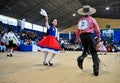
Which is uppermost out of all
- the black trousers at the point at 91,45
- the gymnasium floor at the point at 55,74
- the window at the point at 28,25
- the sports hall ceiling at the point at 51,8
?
the sports hall ceiling at the point at 51,8

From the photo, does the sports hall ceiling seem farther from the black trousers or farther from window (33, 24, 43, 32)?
the black trousers

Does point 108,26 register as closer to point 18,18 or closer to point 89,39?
point 18,18

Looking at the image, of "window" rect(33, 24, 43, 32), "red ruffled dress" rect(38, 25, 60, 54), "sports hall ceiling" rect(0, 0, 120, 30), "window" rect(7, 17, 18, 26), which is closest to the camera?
"red ruffled dress" rect(38, 25, 60, 54)

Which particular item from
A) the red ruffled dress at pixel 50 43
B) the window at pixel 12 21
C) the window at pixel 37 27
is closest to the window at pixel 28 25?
the window at pixel 37 27

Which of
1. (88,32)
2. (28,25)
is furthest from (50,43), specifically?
(28,25)

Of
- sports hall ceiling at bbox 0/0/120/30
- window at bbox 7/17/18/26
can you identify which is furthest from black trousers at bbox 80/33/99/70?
window at bbox 7/17/18/26

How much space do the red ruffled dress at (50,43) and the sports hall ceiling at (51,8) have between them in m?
12.9

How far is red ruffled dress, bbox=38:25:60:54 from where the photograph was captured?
5027 mm

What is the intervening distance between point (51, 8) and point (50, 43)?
1654 cm

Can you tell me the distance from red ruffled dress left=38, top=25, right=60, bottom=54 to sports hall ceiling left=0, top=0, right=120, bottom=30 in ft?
42.2

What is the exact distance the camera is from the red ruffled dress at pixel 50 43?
198 inches

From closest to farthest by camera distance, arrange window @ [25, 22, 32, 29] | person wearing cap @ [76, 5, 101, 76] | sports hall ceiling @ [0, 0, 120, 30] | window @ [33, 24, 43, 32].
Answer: person wearing cap @ [76, 5, 101, 76] → sports hall ceiling @ [0, 0, 120, 30] → window @ [25, 22, 32, 29] → window @ [33, 24, 43, 32]

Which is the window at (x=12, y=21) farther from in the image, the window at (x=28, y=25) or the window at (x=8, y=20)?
the window at (x=28, y=25)

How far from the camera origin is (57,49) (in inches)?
200
